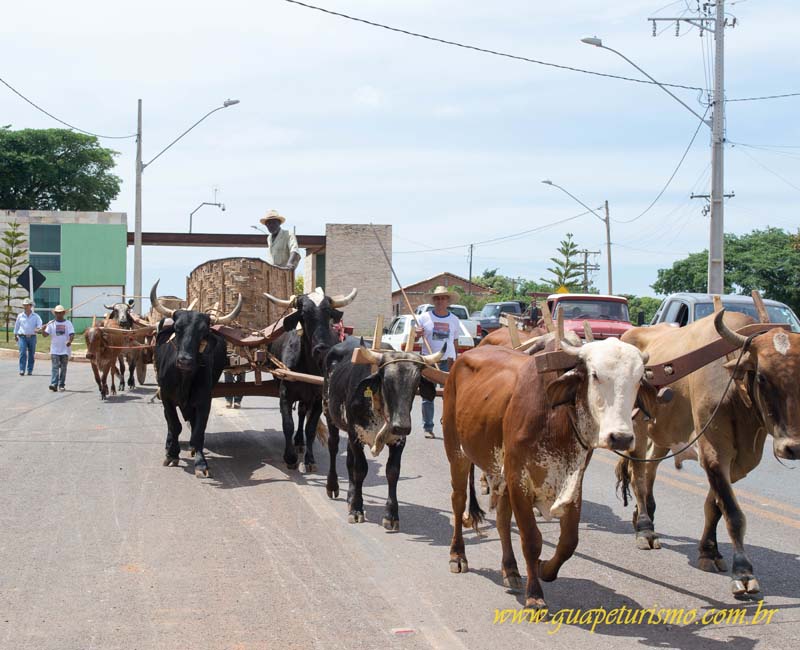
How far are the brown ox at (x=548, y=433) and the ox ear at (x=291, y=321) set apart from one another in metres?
4.70

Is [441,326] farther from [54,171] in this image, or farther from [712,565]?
[54,171]

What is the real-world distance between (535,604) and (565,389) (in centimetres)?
132

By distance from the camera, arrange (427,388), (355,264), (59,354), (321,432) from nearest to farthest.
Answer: (427,388) < (321,432) < (59,354) < (355,264)

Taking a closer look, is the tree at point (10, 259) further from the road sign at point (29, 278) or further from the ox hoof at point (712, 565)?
the ox hoof at point (712, 565)

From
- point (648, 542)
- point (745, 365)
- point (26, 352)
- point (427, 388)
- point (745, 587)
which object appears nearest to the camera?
point (745, 587)

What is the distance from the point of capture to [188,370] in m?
10.7

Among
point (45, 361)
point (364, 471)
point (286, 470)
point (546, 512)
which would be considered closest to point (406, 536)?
point (364, 471)

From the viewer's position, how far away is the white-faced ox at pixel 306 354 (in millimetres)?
10781

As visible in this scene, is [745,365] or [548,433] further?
[745,365]

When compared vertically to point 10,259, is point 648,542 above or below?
below

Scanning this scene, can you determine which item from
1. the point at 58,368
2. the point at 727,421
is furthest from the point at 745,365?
the point at 58,368

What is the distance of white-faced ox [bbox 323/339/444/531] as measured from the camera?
26.2 ft

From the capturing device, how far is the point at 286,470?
35.8ft

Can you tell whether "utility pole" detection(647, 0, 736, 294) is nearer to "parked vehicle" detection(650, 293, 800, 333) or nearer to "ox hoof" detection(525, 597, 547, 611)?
"parked vehicle" detection(650, 293, 800, 333)
